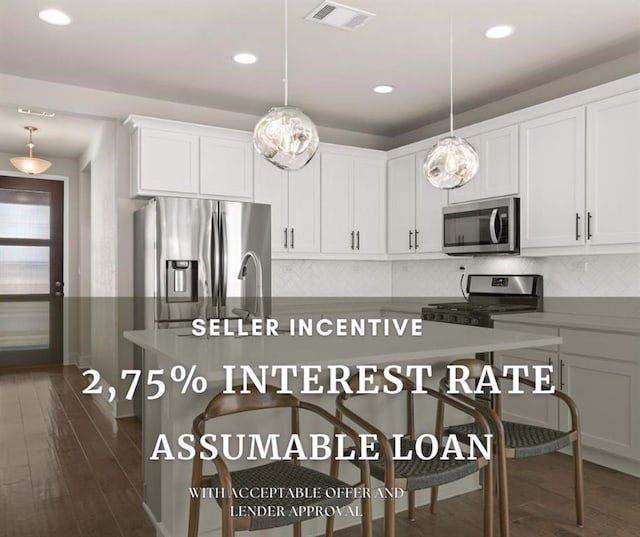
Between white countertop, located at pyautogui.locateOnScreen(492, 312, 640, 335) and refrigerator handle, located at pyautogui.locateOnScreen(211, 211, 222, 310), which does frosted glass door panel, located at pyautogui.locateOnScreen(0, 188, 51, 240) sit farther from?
white countertop, located at pyautogui.locateOnScreen(492, 312, 640, 335)

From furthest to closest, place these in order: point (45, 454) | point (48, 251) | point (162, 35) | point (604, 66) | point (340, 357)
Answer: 1. point (48, 251)
2. point (604, 66)
3. point (45, 454)
4. point (162, 35)
5. point (340, 357)

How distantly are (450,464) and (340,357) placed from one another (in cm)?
57

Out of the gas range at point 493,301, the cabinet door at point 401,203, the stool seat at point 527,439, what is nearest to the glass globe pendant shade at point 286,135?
the stool seat at point 527,439

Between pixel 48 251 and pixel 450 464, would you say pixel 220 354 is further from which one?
pixel 48 251

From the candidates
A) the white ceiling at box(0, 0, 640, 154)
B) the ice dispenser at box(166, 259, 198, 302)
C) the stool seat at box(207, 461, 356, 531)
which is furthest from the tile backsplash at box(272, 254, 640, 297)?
the stool seat at box(207, 461, 356, 531)

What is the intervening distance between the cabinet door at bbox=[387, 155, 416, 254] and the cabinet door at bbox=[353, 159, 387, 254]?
0.23 feet

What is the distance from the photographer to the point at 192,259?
418 centimetres

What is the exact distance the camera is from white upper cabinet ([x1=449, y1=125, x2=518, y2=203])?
163 inches

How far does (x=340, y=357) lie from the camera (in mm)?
1934

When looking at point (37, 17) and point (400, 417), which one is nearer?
point (400, 417)

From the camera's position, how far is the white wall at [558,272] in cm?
375

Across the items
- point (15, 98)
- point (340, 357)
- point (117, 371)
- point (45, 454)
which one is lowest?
point (45, 454)

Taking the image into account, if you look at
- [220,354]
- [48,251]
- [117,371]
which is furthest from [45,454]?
[48,251]

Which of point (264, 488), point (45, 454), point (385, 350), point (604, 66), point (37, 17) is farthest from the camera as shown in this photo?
point (604, 66)
